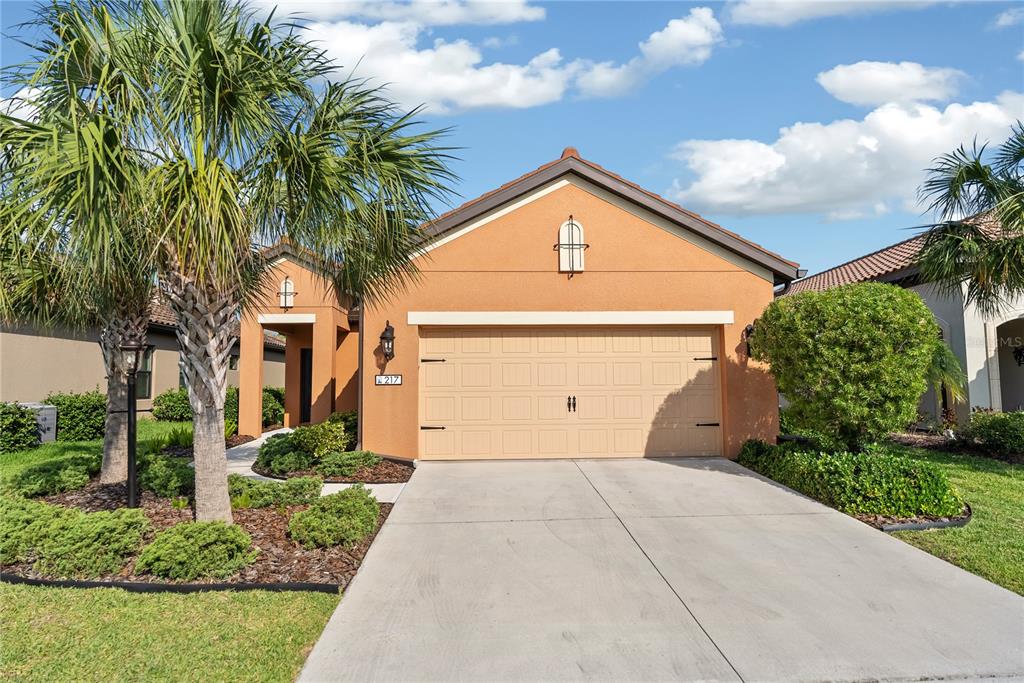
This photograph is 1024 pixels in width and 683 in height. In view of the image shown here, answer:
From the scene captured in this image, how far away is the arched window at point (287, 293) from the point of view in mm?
13953

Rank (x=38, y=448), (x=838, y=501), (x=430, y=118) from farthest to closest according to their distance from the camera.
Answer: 1. (x=38, y=448)
2. (x=838, y=501)
3. (x=430, y=118)

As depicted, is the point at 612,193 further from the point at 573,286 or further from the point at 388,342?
the point at 388,342

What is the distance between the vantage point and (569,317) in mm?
9820

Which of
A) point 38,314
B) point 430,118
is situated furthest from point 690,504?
point 38,314

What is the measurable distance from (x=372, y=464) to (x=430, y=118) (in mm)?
5489

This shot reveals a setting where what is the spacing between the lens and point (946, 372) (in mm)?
10609

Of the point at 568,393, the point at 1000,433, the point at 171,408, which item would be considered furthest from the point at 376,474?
the point at 171,408

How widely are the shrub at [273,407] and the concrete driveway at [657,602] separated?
35.5ft

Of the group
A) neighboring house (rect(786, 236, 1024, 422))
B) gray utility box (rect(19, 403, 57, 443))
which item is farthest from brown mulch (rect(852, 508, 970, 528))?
gray utility box (rect(19, 403, 57, 443))

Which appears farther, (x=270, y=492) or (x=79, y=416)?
(x=79, y=416)

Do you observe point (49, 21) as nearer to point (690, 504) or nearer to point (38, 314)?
point (38, 314)

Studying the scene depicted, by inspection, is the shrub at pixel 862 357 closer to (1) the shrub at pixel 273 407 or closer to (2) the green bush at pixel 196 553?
(2) the green bush at pixel 196 553

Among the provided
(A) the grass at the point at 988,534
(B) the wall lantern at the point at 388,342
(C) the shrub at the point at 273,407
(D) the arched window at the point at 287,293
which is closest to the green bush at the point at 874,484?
(A) the grass at the point at 988,534

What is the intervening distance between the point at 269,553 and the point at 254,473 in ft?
14.6
